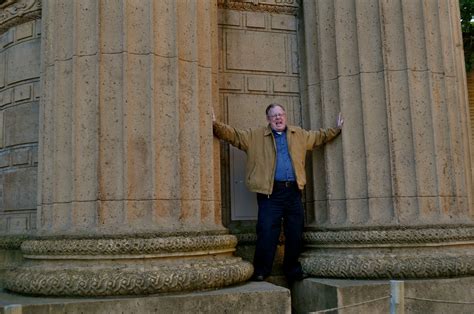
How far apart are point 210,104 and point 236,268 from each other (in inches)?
67.7

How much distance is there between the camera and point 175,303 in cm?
511

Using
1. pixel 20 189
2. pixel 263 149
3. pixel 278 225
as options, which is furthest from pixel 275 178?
pixel 20 189

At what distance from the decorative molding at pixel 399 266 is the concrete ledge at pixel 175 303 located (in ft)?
3.28

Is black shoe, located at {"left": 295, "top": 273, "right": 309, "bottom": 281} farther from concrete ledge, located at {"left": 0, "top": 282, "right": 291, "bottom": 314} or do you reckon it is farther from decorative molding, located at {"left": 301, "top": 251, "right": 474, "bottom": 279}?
concrete ledge, located at {"left": 0, "top": 282, "right": 291, "bottom": 314}

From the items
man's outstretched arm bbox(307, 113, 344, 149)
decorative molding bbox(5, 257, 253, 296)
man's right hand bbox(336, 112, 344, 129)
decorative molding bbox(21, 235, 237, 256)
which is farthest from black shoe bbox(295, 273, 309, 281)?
man's right hand bbox(336, 112, 344, 129)

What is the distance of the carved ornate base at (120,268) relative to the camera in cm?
515

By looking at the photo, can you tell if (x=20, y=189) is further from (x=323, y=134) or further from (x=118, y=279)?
(x=323, y=134)

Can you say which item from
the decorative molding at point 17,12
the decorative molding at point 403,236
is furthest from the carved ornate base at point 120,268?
the decorative molding at point 17,12

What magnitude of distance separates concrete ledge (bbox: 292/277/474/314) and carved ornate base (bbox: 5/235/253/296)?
38.6 inches

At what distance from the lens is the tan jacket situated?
6414mm

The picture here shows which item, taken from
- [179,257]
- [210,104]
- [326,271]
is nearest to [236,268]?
[179,257]

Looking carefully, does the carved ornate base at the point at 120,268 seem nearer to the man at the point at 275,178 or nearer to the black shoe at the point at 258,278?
the black shoe at the point at 258,278

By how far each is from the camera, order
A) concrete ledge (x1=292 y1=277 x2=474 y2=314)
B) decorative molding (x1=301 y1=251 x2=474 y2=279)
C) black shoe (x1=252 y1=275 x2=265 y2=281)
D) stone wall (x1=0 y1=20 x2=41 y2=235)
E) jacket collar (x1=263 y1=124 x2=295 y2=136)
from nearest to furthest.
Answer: concrete ledge (x1=292 y1=277 x2=474 y2=314), decorative molding (x1=301 y1=251 x2=474 y2=279), black shoe (x1=252 y1=275 x2=265 y2=281), jacket collar (x1=263 y1=124 x2=295 y2=136), stone wall (x1=0 y1=20 x2=41 y2=235)

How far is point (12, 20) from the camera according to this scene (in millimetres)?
7234
